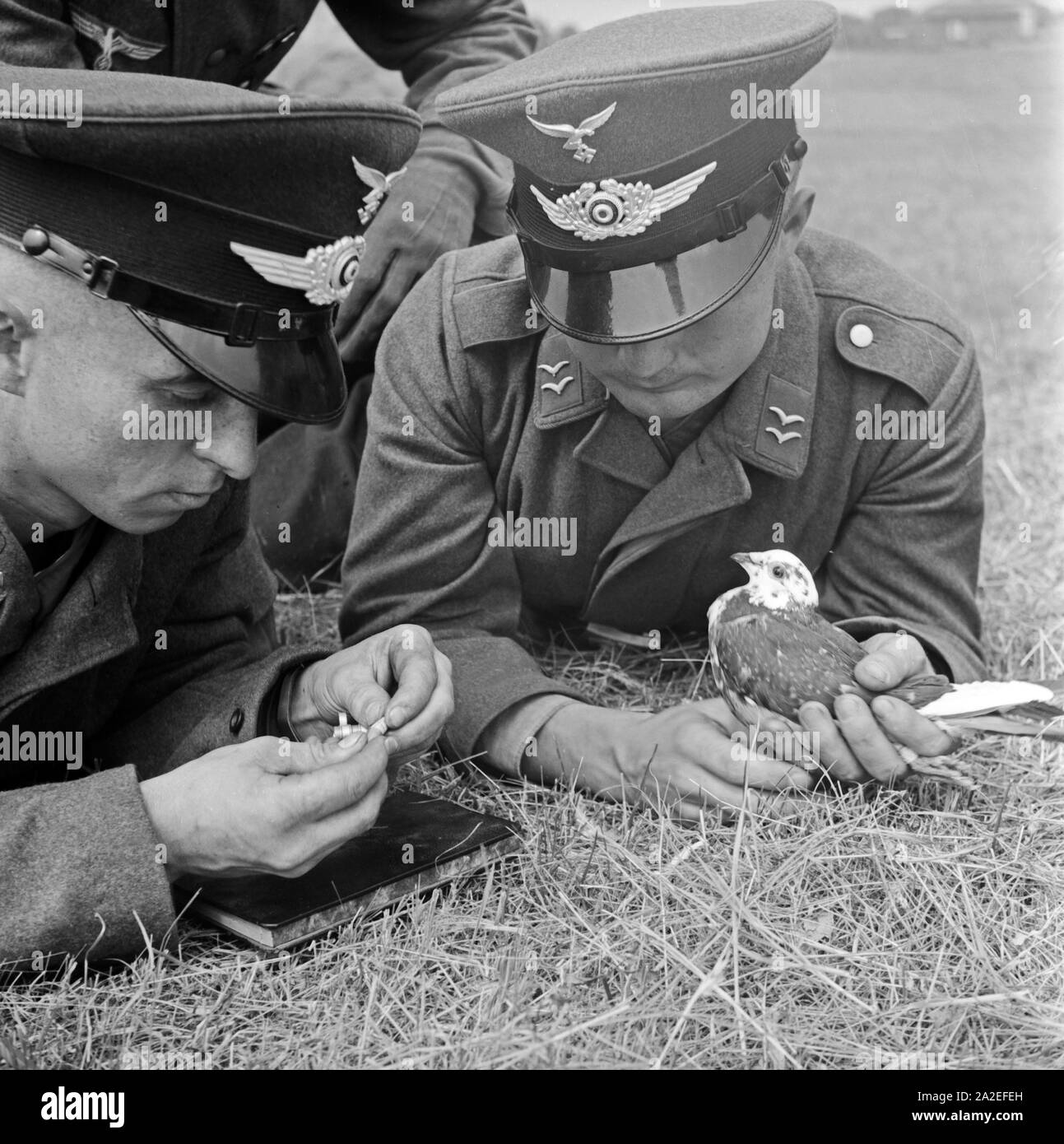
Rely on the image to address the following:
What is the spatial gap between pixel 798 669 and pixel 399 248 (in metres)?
1.78

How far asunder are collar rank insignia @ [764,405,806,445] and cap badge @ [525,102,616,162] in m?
0.79

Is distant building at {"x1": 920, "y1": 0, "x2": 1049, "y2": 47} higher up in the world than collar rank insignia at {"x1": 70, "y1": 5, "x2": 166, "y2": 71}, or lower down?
higher up

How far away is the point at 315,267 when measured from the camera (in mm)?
2139

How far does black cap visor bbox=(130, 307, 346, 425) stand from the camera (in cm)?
205

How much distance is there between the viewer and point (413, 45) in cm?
413

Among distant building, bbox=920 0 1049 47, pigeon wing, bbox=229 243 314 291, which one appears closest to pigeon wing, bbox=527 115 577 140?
pigeon wing, bbox=229 243 314 291

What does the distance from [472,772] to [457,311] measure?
1.03 metres

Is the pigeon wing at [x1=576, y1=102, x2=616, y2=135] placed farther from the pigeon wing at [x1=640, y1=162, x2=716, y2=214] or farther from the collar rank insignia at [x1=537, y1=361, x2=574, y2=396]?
the collar rank insignia at [x1=537, y1=361, x2=574, y2=396]

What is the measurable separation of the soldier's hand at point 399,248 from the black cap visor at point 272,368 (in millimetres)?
1256

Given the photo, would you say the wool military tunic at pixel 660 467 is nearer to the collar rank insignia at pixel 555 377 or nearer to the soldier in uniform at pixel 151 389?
the collar rank insignia at pixel 555 377

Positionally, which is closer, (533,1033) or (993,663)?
(533,1033)

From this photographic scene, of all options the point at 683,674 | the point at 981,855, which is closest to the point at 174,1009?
the point at 981,855

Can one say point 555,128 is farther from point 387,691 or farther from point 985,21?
point 985,21

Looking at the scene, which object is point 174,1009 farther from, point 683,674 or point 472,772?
point 683,674
